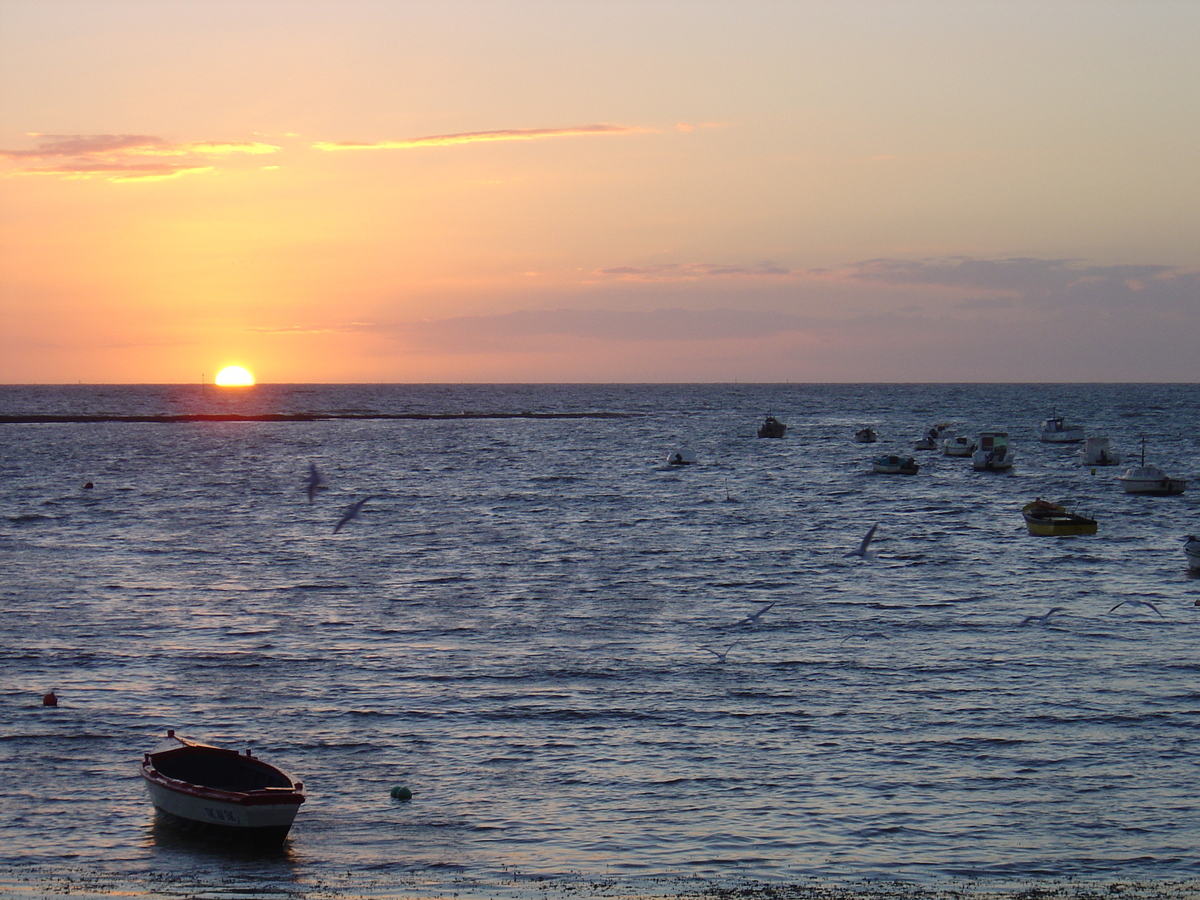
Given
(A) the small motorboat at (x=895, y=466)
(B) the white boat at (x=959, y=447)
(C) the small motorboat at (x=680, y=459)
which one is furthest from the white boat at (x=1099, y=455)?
(C) the small motorboat at (x=680, y=459)

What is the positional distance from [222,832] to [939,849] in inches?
503

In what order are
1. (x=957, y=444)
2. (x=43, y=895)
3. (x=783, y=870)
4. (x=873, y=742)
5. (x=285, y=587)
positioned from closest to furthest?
(x=43, y=895) < (x=783, y=870) < (x=873, y=742) < (x=285, y=587) < (x=957, y=444)

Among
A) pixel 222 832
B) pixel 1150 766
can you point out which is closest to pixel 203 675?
pixel 222 832

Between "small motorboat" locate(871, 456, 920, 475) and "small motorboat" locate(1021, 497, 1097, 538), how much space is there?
40344mm

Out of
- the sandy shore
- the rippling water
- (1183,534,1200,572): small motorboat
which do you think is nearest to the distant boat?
the rippling water

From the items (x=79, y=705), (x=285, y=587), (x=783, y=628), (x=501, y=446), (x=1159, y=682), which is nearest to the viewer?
(x=79, y=705)

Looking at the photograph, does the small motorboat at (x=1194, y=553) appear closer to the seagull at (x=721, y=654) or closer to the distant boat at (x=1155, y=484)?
the seagull at (x=721, y=654)

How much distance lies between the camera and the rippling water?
22.5 m

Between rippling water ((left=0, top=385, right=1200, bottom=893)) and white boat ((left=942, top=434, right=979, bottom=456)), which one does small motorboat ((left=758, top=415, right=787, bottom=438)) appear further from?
rippling water ((left=0, top=385, right=1200, bottom=893))

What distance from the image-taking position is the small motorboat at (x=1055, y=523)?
68.0 metres

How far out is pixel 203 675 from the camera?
35.0 metres

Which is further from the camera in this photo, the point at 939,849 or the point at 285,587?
the point at 285,587

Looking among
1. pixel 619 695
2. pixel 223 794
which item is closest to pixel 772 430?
pixel 619 695

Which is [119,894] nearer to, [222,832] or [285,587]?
[222,832]
